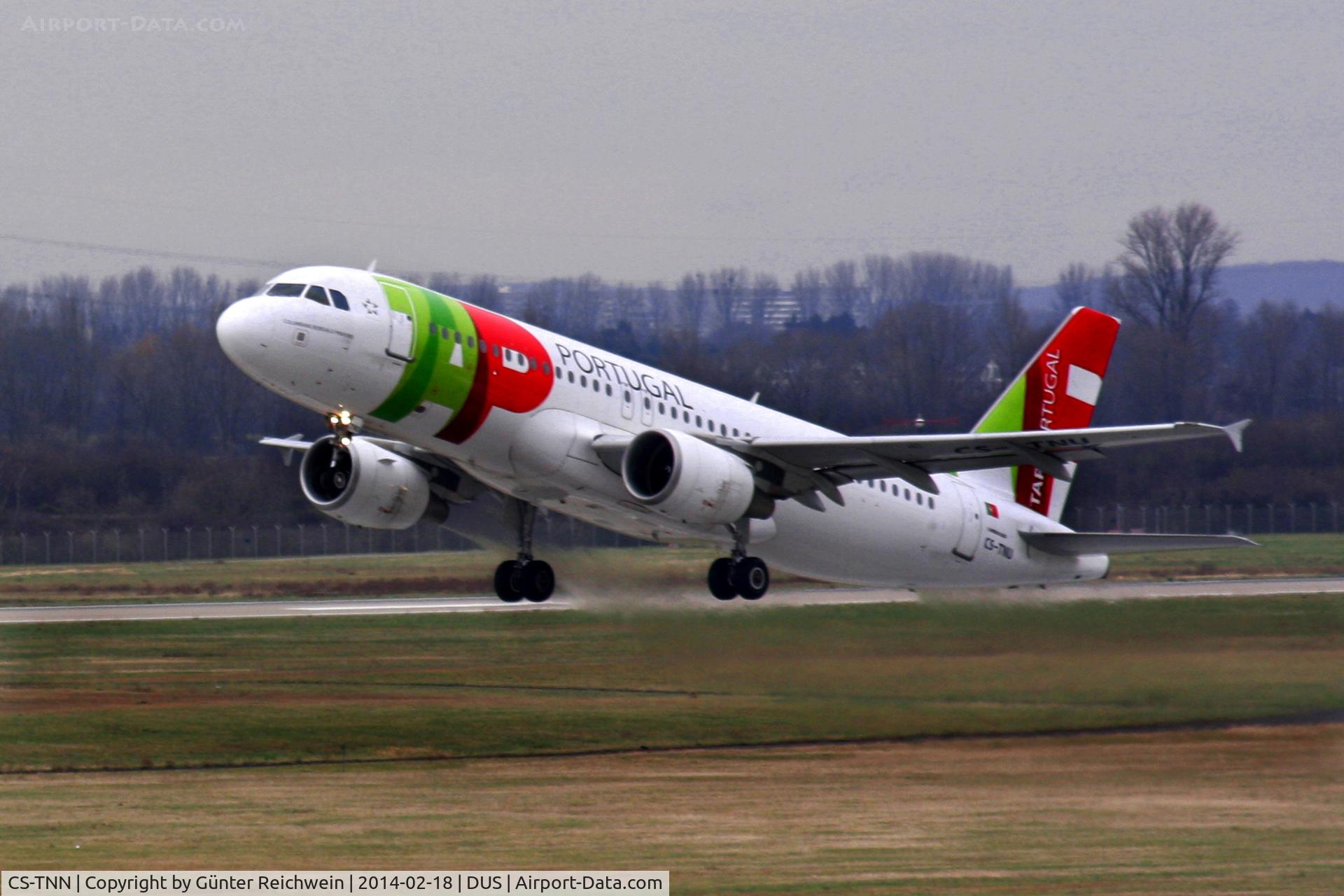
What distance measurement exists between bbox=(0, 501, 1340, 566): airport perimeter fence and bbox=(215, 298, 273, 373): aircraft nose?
29898mm

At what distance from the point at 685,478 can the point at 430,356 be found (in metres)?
4.60

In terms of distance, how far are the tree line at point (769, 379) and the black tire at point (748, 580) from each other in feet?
96.7

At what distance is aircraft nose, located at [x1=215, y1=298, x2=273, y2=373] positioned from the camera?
960 inches

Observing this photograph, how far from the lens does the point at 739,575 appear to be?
2925 centimetres

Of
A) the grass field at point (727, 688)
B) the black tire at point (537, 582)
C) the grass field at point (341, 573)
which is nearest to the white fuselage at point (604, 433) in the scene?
the grass field at point (727, 688)

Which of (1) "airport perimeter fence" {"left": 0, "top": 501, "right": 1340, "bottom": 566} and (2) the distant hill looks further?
(2) the distant hill

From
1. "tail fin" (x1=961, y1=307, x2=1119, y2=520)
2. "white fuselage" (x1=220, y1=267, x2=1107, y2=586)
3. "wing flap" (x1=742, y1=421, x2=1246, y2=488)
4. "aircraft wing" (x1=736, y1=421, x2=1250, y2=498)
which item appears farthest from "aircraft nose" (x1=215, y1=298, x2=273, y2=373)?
"tail fin" (x1=961, y1=307, x2=1119, y2=520)

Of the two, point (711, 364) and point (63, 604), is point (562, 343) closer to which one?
point (63, 604)

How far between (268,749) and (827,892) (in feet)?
41.8

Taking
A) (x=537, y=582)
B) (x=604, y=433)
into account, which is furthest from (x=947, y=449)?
(x=537, y=582)

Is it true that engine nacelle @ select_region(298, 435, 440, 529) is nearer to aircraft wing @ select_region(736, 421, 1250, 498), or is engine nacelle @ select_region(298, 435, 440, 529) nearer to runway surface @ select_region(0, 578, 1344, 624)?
aircraft wing @ select_region(736, 421, 1250, 498)

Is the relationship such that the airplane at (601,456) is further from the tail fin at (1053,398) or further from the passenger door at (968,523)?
the tail fin at (1053,398)

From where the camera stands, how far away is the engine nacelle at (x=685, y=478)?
26984 millimetres

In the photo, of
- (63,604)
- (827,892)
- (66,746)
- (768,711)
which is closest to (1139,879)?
(827,892)
